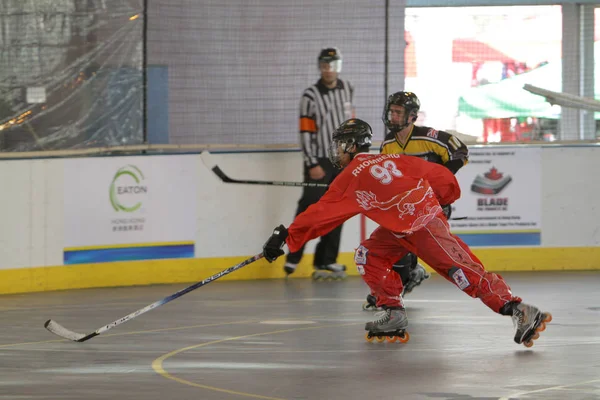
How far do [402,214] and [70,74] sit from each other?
163 inches

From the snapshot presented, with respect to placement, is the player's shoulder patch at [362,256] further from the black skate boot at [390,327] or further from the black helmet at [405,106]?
the black helmet at [405,106]

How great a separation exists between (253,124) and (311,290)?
195 centimetres

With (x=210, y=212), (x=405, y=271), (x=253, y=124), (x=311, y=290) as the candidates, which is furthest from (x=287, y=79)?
(x=405, y=271)

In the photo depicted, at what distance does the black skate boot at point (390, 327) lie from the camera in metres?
6.74

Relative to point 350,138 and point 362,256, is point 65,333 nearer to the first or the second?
point 362,256

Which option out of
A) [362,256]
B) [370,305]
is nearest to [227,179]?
[370,305]

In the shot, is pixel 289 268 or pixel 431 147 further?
pixel 289 268

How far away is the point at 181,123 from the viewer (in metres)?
10.3

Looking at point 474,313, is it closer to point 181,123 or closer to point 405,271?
point 405,271

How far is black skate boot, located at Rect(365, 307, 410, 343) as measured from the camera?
6.74 m

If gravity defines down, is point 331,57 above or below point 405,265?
above

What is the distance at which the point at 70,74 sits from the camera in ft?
31.6

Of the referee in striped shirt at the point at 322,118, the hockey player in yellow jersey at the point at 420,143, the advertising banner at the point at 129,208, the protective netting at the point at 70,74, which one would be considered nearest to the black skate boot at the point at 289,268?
the referee in striped shirt at the point at 322,118

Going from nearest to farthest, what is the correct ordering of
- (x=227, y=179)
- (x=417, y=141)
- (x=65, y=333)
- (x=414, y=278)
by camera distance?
(x=65, y=333), (x=417, y=141), (x=414, y=278), (x=227, y=179)
